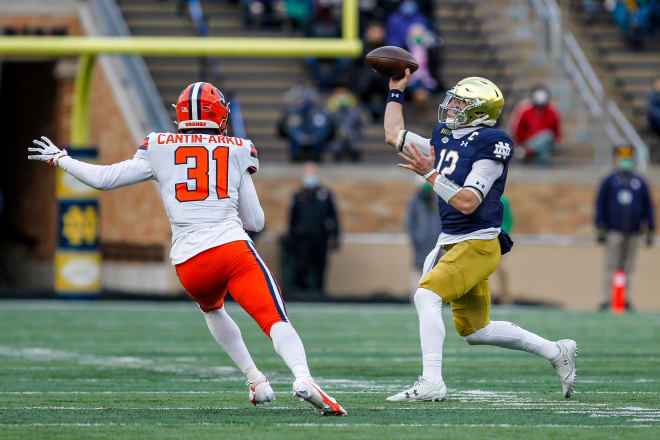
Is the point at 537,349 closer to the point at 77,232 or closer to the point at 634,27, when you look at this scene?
the point at 77,232

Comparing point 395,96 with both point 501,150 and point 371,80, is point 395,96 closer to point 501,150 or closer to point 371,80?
point 501,150

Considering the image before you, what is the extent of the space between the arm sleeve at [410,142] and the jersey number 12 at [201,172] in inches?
38.2

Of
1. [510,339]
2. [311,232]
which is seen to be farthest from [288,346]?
[311,232]

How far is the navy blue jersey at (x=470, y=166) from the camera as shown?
753 centimetres

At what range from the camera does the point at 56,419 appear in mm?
6676

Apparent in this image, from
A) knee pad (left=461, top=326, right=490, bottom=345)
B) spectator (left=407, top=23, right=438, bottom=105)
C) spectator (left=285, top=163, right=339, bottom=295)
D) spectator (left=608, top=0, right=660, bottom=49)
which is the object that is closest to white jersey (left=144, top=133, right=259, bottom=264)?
knee pad (left=461, top=326, right=490, bottom=345)

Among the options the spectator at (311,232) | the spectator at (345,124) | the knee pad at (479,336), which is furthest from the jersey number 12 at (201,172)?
the spectator at (345,124)

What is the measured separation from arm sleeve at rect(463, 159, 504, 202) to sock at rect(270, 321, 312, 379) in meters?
1.26

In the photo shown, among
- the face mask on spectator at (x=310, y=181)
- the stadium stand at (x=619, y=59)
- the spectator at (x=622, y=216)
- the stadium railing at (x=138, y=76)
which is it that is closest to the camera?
the spectator at (x=622, y=216)

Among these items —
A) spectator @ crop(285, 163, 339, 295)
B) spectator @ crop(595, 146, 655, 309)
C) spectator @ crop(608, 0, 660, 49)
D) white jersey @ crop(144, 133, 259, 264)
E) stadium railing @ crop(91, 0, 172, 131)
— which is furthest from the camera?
spectator @ crop(608, 0, 660, 49)

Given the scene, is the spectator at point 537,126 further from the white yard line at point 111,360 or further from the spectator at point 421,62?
the white yard line at point 111,360

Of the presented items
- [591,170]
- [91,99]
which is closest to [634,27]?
[591,170]

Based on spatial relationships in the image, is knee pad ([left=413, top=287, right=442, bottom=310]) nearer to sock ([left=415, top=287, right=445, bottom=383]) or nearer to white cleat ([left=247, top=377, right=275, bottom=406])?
sock ([left=415, top=287, right=445, bottom=383])

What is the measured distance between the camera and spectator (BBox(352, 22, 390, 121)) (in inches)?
816
